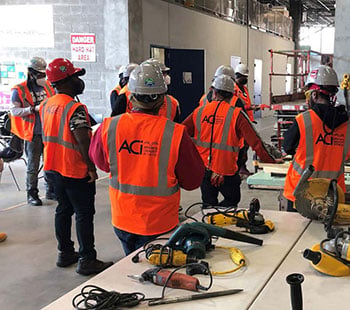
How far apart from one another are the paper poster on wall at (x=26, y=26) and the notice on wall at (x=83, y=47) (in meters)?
0.49

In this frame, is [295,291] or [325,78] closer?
[295,291]

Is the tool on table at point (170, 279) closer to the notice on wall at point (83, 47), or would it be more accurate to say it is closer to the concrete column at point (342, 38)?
the concrete column at point (342, 38)

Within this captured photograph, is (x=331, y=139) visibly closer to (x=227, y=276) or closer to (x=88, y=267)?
(x=227, y=276)

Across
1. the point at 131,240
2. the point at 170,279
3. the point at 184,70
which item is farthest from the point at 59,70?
the point at 184,70

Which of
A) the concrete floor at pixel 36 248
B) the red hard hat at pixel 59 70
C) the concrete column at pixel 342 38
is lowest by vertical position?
the concrete floor at pixel 36 248

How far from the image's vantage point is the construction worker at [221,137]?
4043mm

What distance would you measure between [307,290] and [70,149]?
2.41m

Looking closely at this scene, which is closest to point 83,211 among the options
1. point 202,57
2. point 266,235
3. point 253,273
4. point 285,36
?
point 266,235

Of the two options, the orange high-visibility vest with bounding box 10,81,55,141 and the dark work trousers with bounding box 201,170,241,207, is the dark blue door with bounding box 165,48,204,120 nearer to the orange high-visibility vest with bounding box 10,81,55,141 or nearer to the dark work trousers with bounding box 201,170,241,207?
the orange high-visibility vest with bounding box 10,81,55,141

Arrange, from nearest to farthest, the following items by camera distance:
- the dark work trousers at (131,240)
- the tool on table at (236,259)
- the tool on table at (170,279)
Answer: the tool on table at (170,279), the tool on table at (236,259), the dark work trousers at (131,240)

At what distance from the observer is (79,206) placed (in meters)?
3.78

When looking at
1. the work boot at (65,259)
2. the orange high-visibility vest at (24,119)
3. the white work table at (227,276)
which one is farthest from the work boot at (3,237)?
the white work table at (227,276)

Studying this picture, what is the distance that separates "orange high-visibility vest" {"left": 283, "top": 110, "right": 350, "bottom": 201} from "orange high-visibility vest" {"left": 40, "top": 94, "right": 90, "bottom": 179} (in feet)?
5.31

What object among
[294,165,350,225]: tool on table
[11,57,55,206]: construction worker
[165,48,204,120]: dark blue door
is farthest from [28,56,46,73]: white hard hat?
[165,48,204,120]: dark blue door
